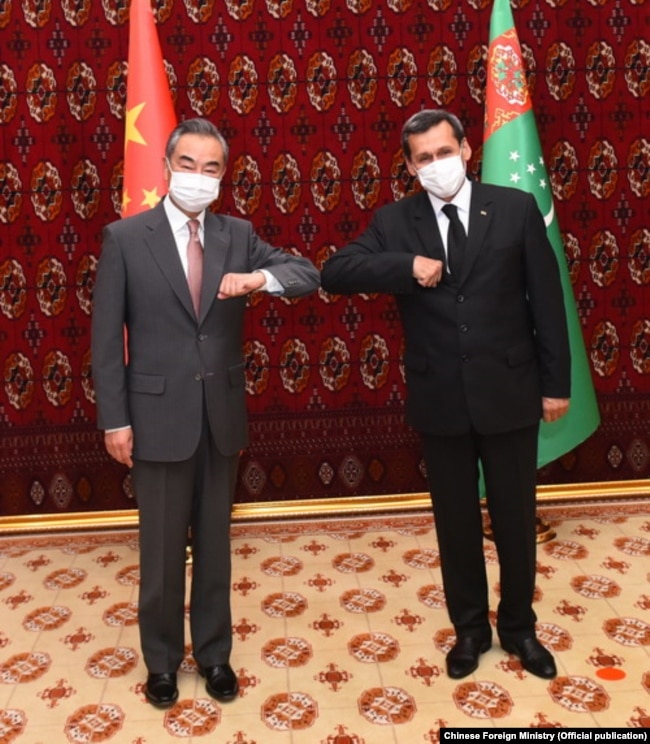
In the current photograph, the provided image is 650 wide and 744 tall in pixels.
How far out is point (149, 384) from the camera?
267 centimetres

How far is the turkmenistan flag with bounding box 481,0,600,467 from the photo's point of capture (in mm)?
3963

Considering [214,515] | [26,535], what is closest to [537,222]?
[214,515]

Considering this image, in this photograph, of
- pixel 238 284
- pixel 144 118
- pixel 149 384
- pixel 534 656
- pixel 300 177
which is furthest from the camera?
pixel 300 177

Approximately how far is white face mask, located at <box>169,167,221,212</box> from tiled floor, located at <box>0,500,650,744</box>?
1540 millimetres

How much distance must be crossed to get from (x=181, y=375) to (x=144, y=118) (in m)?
1.69

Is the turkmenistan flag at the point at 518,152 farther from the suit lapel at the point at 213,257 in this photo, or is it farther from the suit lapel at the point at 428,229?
the suit lapel at the point at 213,257

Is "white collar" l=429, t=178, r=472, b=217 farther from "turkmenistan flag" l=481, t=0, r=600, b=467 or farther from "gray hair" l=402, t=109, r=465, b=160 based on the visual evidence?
"turkmenistan flag" l=481, t=0, r=600, b=467

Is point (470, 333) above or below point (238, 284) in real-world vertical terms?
below

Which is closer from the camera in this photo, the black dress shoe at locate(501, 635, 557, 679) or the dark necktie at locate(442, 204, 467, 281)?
the dark necktie at locate(442, 204, 467, 281)

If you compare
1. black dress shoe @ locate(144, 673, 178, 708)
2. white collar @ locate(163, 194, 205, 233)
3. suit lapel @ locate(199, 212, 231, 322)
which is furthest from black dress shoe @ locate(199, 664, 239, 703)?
white collar @ locate(163, 194, 205, 233)

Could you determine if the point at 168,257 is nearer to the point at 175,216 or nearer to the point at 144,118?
the point at 175,216

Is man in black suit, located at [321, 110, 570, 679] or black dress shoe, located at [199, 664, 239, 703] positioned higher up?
man in black suit, located at [321, 110, 570, 679]

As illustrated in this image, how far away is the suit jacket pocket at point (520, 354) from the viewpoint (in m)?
2.73

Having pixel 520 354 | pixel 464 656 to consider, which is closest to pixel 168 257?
pixel 520 354
